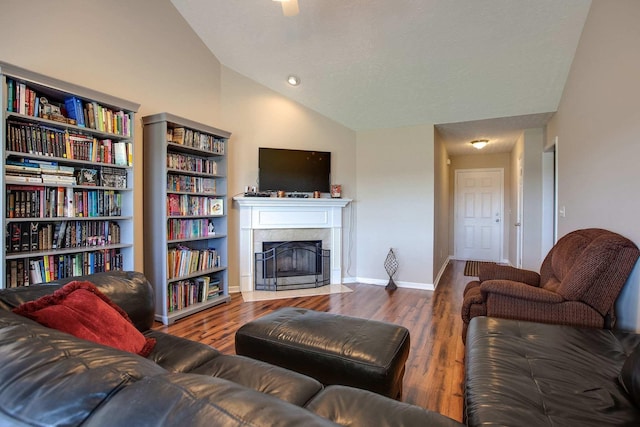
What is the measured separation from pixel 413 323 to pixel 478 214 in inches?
186

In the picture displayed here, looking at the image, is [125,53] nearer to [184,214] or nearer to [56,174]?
[56,174]

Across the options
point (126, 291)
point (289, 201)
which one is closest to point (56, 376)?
point (126, 291)

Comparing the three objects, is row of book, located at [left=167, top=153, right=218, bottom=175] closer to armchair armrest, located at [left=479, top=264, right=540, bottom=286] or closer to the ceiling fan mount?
the ceiling fan mount

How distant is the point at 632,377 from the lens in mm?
1188

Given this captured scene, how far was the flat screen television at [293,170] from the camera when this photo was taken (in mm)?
4395

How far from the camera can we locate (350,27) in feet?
10.6

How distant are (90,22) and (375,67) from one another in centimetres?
278

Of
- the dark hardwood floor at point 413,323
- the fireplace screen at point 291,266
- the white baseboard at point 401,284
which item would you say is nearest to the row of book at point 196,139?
the fireplace screen at point 291,266

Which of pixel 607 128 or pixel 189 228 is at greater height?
pixel 607 128

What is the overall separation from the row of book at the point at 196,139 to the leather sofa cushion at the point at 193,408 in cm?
314

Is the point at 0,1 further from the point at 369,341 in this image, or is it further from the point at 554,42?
the point at 554,42

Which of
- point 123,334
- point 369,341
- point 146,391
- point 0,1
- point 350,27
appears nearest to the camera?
point 146,391

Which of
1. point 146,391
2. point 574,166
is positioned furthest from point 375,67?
point 146,391

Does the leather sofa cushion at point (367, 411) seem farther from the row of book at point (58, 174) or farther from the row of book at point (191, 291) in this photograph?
the row of book at point (191, 291)
